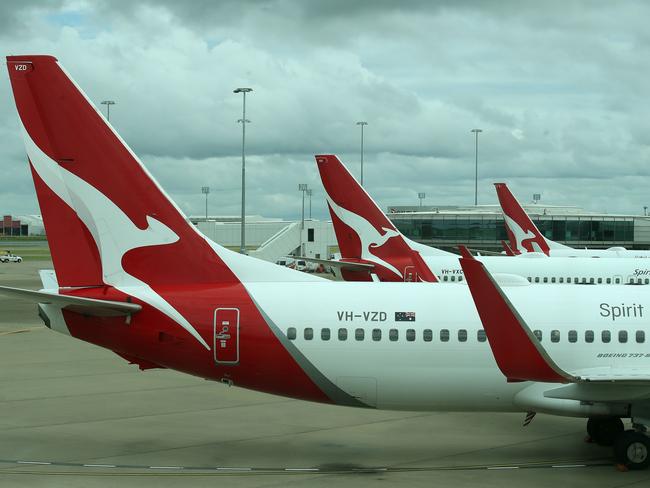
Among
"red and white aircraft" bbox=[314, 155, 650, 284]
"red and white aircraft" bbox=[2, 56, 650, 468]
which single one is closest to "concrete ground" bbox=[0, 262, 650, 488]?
"red and white aircraft" bbox=[2, 56, 650, 468]

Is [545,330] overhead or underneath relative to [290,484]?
overhead

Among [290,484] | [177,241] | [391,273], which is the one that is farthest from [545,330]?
[391,273]

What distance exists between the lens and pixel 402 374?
62.2 feet

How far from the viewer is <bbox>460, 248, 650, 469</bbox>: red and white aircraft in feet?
54.7

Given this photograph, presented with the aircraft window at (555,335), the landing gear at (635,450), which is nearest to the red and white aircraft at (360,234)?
the aircraft window at (555,335)

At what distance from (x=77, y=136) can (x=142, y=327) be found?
14.6ft

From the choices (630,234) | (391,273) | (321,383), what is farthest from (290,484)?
(630,234)

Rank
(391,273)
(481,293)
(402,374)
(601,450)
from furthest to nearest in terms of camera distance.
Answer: (391,273)
(601,450)
(402,374)
(481,293)

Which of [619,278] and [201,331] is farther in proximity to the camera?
[619,278]

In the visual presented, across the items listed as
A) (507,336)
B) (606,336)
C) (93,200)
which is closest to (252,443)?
(93,200)

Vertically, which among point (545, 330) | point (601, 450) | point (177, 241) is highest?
point (177, 241)

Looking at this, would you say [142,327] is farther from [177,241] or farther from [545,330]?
[545,330]

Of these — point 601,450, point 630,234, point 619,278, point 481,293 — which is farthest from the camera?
point 630,234

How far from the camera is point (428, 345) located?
62.6 ft
